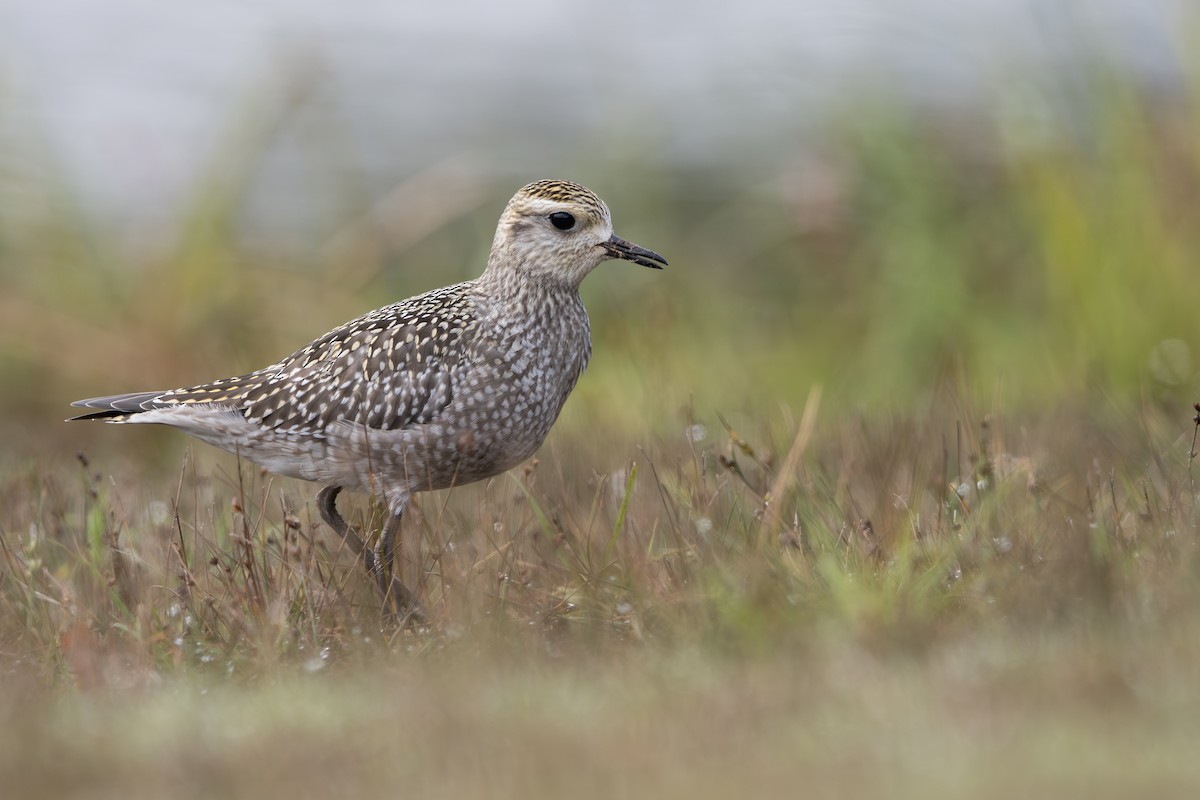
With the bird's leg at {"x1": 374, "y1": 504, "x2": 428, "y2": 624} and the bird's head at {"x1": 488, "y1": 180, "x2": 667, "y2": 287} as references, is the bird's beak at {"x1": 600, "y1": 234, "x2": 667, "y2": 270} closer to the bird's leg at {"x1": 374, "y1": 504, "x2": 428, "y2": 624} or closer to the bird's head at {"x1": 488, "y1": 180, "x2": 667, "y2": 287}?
the bird's head at {"x1": 488, "y1": 180, "x2": 667, "y2": 287}

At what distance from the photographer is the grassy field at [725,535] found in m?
3.87

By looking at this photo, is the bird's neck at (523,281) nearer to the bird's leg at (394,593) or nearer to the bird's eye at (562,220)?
the bird's eye at (562,220)

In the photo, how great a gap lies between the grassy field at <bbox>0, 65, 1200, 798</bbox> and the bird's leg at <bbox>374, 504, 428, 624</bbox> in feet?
0.25

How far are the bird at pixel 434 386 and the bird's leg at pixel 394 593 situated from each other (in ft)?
0.12

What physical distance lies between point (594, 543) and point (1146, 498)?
6.96ft

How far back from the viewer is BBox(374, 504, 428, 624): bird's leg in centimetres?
564

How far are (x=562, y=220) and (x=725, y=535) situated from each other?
1874 millimetres

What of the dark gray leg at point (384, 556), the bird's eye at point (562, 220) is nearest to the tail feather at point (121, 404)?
the dark gray leg at point (384, 556)

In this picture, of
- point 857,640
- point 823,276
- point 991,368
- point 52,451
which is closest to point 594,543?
point 857,640

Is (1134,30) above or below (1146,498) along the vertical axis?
above

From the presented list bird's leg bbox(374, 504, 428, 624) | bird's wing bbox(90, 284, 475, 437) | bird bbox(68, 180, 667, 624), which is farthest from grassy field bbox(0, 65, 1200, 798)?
bird's wing bbox(90, 284, 475, 437)

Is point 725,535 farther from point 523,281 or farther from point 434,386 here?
point 523,281

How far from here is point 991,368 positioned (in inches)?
452

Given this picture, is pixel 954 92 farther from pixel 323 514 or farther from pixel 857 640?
pixel 857 640
